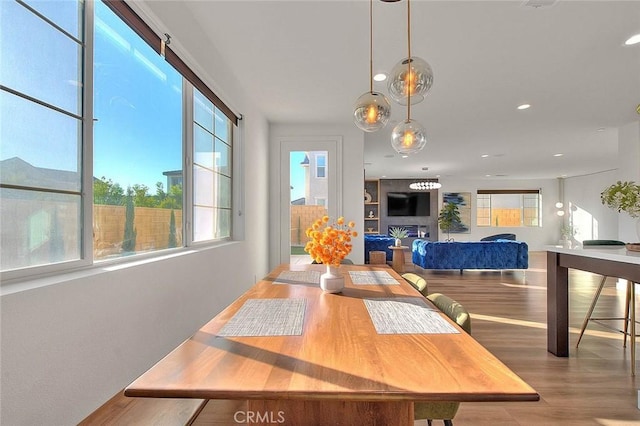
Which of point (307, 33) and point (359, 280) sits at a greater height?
point (307, 33)

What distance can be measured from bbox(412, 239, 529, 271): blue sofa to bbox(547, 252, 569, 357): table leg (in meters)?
3.90

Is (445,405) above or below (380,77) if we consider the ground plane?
below

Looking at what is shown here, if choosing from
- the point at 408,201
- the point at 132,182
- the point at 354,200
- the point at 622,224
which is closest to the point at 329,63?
the point at 132,182

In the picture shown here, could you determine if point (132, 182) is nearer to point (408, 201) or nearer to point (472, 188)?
point (408, 201)

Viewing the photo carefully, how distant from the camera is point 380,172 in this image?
33.5 ft

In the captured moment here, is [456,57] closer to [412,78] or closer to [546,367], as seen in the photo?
[412,78]

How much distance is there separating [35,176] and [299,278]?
1.45 m

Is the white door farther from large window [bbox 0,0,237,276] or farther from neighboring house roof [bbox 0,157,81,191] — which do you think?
neighboring house roof [bbox 0,157,81,191]

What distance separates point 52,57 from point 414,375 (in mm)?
1760

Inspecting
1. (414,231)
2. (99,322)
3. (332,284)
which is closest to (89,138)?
(99,322)

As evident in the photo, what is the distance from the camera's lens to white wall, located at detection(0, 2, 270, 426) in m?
1.09

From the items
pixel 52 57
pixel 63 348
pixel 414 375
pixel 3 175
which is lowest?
pixel 63 348

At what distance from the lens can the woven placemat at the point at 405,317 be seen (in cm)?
118

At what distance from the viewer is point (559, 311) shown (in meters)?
2.67
